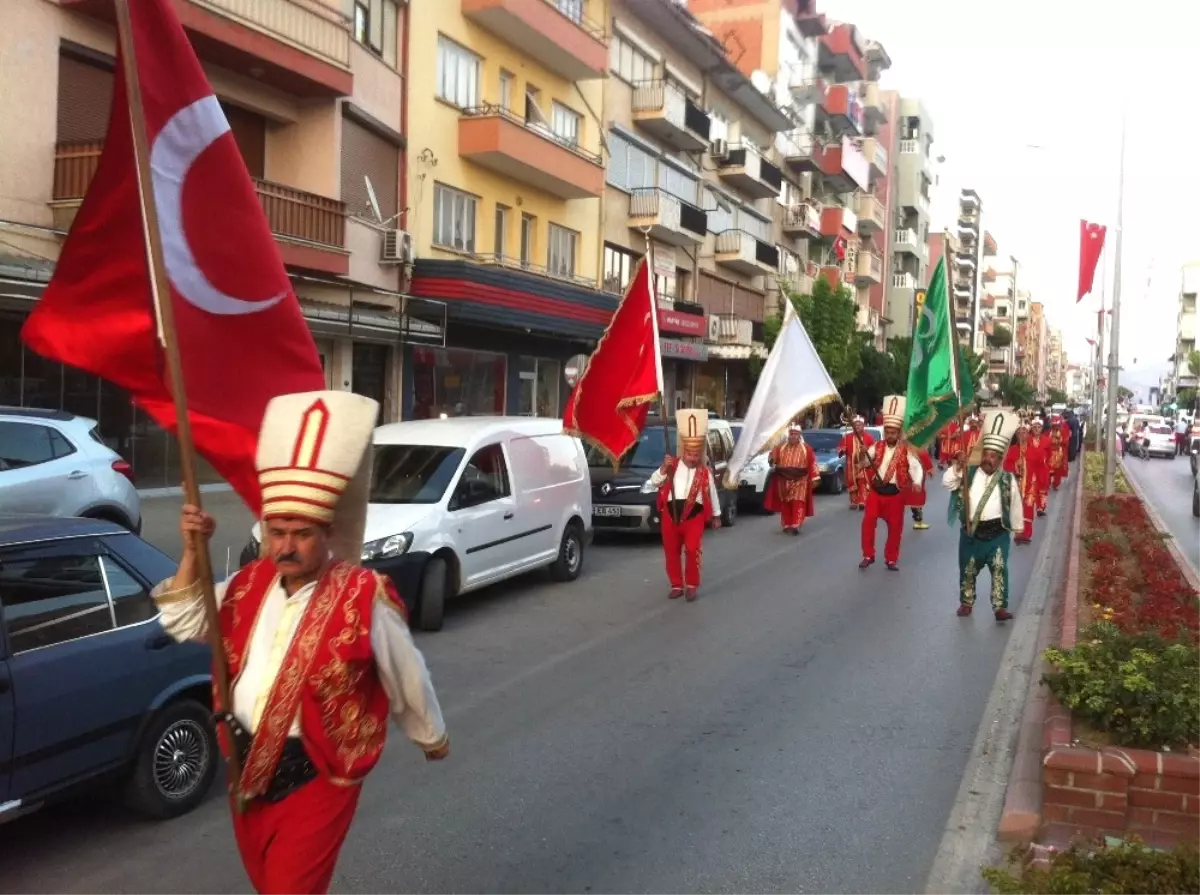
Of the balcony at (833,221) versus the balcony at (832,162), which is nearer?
the balcony at (832,162)

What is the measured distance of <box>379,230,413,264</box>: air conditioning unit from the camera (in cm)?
2141

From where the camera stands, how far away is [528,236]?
90.6 feet

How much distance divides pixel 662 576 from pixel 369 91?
12.6 meters

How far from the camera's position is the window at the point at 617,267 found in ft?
104

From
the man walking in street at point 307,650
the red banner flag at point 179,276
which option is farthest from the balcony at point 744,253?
the man walking in street at point 307,650

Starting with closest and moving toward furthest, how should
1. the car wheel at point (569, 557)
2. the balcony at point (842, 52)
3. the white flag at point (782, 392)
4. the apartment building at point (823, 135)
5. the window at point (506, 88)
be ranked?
the white flag at point (782, 392), the car wheel at point (569, 557), the window at point (506, 88), the apartment building at point (823, 135), the balcony at point (842, 52)

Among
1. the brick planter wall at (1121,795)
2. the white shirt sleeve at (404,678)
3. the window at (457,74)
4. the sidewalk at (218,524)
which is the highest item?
the window at (457,74)

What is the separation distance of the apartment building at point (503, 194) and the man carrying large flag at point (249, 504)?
1880 cm

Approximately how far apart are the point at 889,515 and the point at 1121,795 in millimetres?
8451

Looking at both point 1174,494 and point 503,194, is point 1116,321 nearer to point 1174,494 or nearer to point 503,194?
point 1174,494

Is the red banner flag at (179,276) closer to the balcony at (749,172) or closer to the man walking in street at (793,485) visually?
the man walking in street at (793,485)

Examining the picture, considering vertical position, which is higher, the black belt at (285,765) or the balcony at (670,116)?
the balcony at (670,116)

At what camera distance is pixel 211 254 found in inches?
144

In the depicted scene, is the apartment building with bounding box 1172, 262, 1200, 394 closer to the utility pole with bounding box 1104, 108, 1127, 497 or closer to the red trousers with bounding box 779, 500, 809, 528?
the utility pole with bounding box 1104, 108, 1127, 497
